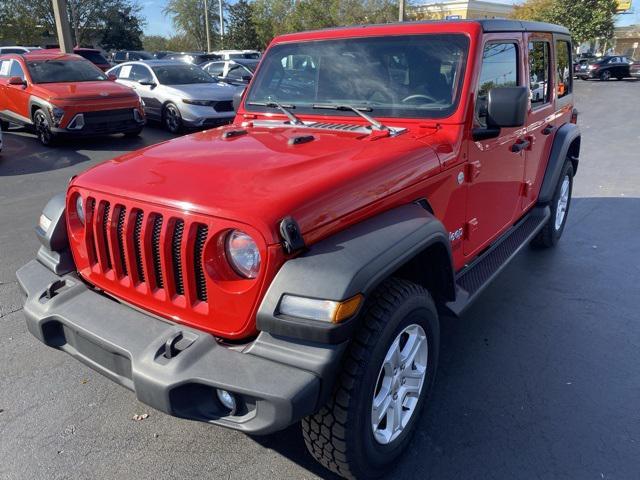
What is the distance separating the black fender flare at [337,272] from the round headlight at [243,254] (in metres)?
0.13

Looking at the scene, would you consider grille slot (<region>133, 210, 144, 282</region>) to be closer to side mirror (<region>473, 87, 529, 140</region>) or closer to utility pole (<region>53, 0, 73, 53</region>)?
side mirror (<region>473, 87, 529, 140</region>)

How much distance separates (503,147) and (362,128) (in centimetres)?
103

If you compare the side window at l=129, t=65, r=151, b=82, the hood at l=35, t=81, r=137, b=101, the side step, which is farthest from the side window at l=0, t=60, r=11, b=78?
the side step

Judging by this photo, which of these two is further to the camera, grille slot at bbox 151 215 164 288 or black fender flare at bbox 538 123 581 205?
black fender flare at bbox 538 123 581 205

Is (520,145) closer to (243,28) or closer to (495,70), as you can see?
(495,70)

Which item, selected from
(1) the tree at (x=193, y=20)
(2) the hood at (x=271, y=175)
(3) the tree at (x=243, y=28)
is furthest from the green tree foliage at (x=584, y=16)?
(2) the hood at (x=271, y=175)

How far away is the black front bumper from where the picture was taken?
1806mm

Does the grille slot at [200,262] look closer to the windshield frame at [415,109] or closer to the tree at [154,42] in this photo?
the windshield frame at [415,109]

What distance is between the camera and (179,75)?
11844 mm

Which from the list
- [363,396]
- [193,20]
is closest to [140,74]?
[363,396]

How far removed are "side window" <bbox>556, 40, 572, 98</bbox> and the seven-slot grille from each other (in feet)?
12.3

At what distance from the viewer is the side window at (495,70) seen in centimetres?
307

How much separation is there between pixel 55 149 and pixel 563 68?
345 inches

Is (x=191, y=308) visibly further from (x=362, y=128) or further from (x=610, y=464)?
(x=610, y=464)
